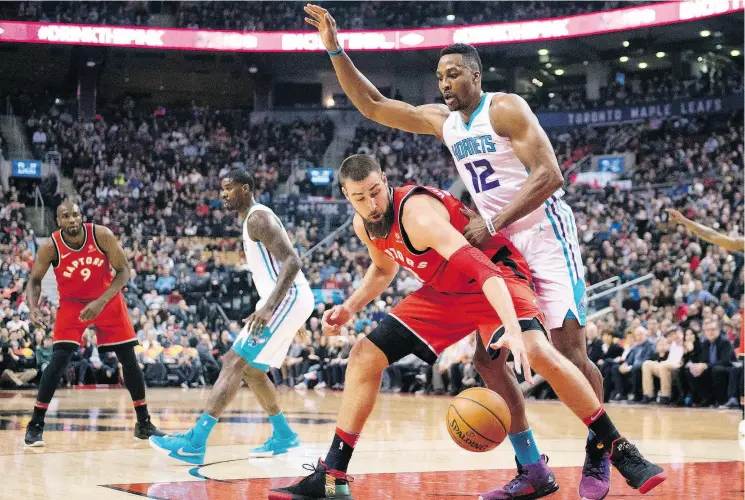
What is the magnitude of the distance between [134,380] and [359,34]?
22.5 meters

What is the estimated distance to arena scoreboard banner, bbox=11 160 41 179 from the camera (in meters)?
26.0

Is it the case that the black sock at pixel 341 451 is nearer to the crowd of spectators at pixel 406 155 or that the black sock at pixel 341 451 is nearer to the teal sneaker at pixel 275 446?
the teal sneaker at pixel 275 446

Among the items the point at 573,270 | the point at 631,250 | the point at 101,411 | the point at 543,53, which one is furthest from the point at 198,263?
the point at 573,270

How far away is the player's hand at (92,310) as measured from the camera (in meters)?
6.99

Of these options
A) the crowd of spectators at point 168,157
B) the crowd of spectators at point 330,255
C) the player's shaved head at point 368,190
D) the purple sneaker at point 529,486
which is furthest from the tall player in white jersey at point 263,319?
the crowd of spectators at point 168,157

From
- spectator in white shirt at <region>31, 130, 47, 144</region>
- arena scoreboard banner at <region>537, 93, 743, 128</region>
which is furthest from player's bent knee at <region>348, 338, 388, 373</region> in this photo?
spectator in white shirt at <region>31, 130, 47, 144</region>

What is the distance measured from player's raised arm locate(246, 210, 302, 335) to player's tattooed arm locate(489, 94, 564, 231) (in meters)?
2.17

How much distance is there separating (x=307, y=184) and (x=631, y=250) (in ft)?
35.6

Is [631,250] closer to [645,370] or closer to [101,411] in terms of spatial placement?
[645,370]

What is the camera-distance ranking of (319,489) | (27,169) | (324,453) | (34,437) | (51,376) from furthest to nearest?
(27,169)
(51,376)
(34,437)
(324,453)
(319,489)

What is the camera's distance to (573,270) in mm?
4695

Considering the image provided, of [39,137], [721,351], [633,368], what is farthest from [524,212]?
[39,137]

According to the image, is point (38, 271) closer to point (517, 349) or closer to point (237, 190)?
point (237, 190)

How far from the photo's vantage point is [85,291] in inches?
288
